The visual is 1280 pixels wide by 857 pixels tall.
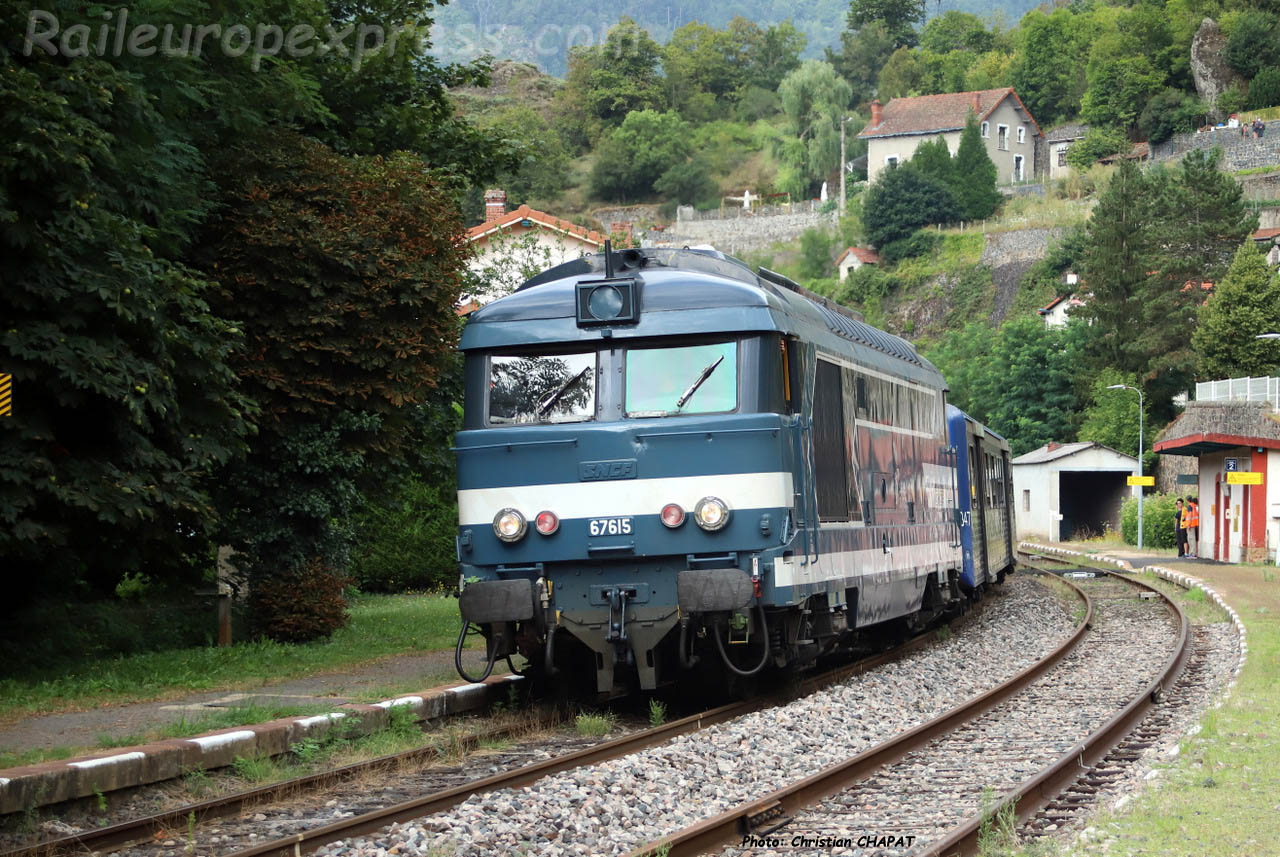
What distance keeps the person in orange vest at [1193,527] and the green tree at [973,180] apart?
212 feet

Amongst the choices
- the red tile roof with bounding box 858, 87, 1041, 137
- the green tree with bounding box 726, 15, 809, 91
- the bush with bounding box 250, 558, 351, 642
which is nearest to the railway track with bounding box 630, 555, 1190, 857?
the bush with bounding box 250, 558, 351, 642

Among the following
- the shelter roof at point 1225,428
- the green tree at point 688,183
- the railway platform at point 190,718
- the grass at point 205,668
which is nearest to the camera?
the railway platform at point 190,718

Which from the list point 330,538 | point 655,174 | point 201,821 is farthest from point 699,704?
point 655,174

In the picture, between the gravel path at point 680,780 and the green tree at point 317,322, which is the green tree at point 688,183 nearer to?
the green tree at point 317,322

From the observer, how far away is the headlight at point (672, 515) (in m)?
11.6

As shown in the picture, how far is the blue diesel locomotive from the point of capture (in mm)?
11609

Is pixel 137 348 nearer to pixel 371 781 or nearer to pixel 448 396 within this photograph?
pixel 371 781

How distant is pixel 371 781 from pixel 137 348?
6.00 m

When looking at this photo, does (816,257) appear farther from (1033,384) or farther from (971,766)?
(971,766)

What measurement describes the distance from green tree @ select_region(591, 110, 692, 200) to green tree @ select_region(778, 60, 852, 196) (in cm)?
971

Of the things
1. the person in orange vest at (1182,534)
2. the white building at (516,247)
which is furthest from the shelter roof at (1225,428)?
the white building at (516,247)

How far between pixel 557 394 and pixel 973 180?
334ft

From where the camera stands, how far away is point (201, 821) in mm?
8836

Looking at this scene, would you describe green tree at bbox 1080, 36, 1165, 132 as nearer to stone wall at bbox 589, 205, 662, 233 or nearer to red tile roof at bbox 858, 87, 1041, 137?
red tile roof at bbox 858, 87, 1041, 137
